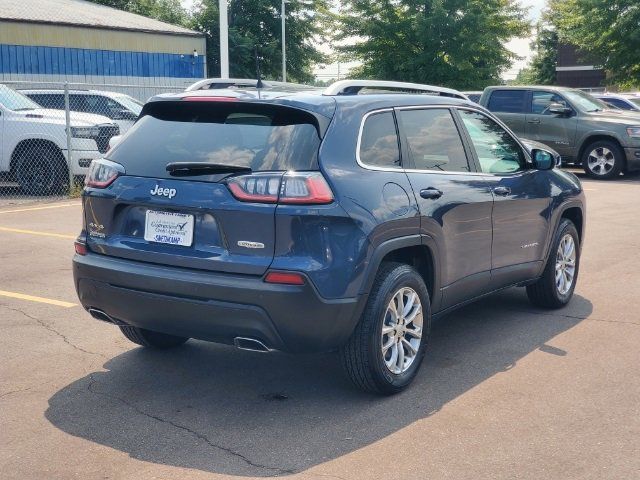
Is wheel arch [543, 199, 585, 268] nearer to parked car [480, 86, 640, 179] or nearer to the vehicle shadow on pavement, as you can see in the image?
the vehicle shadow on pavement

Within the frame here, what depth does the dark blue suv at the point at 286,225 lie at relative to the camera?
434 centimetres

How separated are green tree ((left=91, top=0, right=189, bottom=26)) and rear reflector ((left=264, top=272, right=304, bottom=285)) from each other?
55.8m

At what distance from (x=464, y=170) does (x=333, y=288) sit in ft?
5.56

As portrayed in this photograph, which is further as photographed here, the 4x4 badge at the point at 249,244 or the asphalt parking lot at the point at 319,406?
the 4x4 badge at the point at 249,244

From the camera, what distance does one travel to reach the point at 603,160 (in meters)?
17.9

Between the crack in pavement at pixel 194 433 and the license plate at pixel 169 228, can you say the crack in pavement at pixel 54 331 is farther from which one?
the license plate at pixel 169 228

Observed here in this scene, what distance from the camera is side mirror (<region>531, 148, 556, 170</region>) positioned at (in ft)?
21.1

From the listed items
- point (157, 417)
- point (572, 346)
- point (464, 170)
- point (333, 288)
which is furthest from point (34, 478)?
point (572, 346)

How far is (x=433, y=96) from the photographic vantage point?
18.9ft

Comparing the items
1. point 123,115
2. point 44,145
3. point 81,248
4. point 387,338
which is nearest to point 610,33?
point 123,115

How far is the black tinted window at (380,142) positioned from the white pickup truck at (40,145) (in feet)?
33.8

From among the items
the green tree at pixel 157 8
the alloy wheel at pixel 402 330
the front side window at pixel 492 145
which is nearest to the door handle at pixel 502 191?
the front side window at pixel 492 145

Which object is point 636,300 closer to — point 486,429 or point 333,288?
point 486,429

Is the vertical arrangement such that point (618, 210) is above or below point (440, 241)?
below
